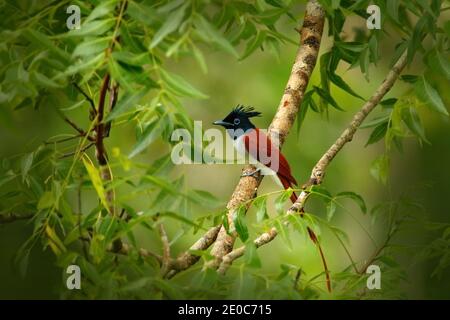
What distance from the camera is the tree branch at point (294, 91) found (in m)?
3.48

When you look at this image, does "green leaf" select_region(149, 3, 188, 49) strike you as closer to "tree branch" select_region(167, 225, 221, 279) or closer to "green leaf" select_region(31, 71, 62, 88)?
"green leaf" select_region(31, 71, 62, 88)

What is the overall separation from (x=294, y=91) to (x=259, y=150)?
0.45m

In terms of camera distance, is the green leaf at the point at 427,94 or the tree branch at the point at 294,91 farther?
the tree branch at the point at 294,91

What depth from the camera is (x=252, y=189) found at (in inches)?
137

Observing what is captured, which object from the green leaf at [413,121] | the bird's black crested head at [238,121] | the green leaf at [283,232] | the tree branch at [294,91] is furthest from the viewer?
the bird's black crested head at [238,121]

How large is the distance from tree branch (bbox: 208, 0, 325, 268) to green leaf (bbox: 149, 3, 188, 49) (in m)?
1.32

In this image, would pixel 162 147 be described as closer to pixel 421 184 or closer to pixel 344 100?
pixel 344 100

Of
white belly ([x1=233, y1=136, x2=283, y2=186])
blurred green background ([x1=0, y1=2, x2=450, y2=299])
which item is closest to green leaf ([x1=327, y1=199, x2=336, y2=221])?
white belly ([x1=233, y1=136, x2=283, y2=186])

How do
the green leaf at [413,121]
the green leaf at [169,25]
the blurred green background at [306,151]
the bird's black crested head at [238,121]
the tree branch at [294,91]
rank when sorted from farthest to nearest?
1. the blurred green background at [306,151]
2. the bird's black crested head at [238,121]
3. the tree branch at [294,91]
4. the green leaf at [413,121]
5. the green leaf at [169,25]

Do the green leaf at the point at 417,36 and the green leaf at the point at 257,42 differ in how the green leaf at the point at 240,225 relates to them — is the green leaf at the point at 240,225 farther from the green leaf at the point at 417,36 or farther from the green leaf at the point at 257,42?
the green leaf at the point at 417,36

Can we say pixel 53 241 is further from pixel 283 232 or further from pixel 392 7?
pixel 392 7

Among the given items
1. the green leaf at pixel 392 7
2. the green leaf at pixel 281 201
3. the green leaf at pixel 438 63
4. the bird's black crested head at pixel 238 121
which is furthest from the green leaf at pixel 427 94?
the bird's black crested head at pixel 238 121

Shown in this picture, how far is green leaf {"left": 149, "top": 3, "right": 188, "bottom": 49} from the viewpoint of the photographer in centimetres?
210

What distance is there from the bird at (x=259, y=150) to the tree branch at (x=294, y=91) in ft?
A: 0.32
